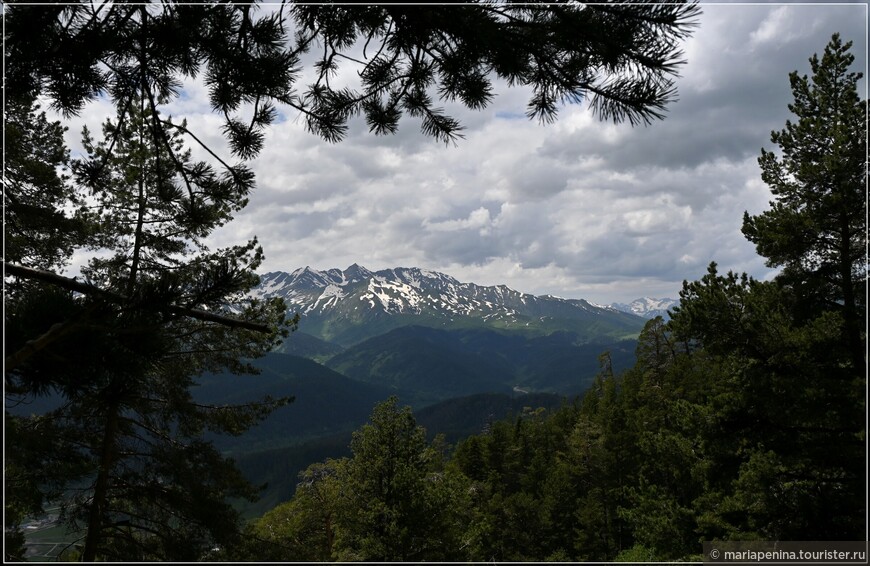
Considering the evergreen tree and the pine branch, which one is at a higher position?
the evergreen tree

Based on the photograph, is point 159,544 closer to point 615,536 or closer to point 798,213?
point 798,213

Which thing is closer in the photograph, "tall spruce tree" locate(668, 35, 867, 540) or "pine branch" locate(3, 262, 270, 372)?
"pine branch" locate(3, 262, 270, 372)

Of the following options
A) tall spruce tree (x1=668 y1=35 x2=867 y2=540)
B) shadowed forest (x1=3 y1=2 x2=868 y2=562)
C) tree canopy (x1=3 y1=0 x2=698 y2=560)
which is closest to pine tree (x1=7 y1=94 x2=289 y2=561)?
shadowed forest (x1=3 y1=2 x2=868 y2=562)

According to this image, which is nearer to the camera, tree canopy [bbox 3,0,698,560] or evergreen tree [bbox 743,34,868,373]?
tree canopy [bbox 3,0,698,560]

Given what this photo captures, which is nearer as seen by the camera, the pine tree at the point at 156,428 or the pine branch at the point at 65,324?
the pine branch at the point at 65,324

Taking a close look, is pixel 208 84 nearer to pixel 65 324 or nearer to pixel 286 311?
pixel 65 324

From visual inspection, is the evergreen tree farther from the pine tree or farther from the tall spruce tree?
the pine tree

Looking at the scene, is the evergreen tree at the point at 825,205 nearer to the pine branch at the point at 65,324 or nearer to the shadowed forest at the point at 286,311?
the shadowed forest at the point at 286,311

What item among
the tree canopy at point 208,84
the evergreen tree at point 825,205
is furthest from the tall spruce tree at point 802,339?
the tree canopy at point 208,84

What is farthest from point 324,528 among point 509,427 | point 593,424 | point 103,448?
point 509,427

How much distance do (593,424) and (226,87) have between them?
34.4 meters

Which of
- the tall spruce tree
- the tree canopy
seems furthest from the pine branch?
the tall spruce tree

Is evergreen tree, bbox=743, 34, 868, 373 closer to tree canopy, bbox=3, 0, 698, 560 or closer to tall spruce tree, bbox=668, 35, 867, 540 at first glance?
tall spruce tree, bbox=668, 35, 867, 540

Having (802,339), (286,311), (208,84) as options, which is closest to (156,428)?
(286,311)
